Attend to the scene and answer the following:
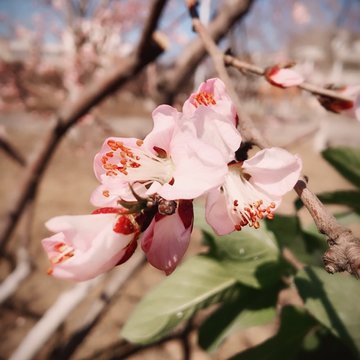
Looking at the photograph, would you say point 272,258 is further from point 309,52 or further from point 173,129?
point 309,52

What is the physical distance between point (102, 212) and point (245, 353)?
0.41 meters

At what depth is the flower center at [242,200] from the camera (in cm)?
33

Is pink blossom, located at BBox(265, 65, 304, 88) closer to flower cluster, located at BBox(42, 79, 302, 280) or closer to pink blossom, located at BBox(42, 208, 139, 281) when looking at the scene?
flower cluster, located at BBox(42, 79, 302, 280)

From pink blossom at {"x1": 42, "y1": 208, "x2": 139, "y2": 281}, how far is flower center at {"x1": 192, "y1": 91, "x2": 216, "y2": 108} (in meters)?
0.12

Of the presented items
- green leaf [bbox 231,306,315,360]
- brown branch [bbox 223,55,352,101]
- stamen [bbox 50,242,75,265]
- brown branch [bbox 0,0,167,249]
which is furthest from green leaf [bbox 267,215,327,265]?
brown branch [bbox 0,0,167,249]

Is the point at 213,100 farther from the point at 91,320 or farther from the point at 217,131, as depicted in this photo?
the point at 91,320

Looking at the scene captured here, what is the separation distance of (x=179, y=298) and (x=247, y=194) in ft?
1.02

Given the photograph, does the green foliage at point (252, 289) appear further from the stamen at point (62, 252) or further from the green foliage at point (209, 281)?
the stamen at point (62, 252)

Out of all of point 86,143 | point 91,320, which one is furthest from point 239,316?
point 86,143

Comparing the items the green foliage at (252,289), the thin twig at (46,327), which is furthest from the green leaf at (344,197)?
the thin twig at (46,327)

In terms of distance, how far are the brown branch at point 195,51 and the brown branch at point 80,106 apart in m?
0.18

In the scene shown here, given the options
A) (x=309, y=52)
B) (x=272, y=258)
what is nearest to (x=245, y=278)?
(x=272, y=258)

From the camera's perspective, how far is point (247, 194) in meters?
0.34

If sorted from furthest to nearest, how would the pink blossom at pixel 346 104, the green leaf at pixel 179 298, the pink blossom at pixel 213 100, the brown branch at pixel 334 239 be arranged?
the green leaf at pixel 179 298 → the pink blossom at pixel 346 104 → the pink blossom at pixel 213 100 → the brown branch at pixel 334 239
